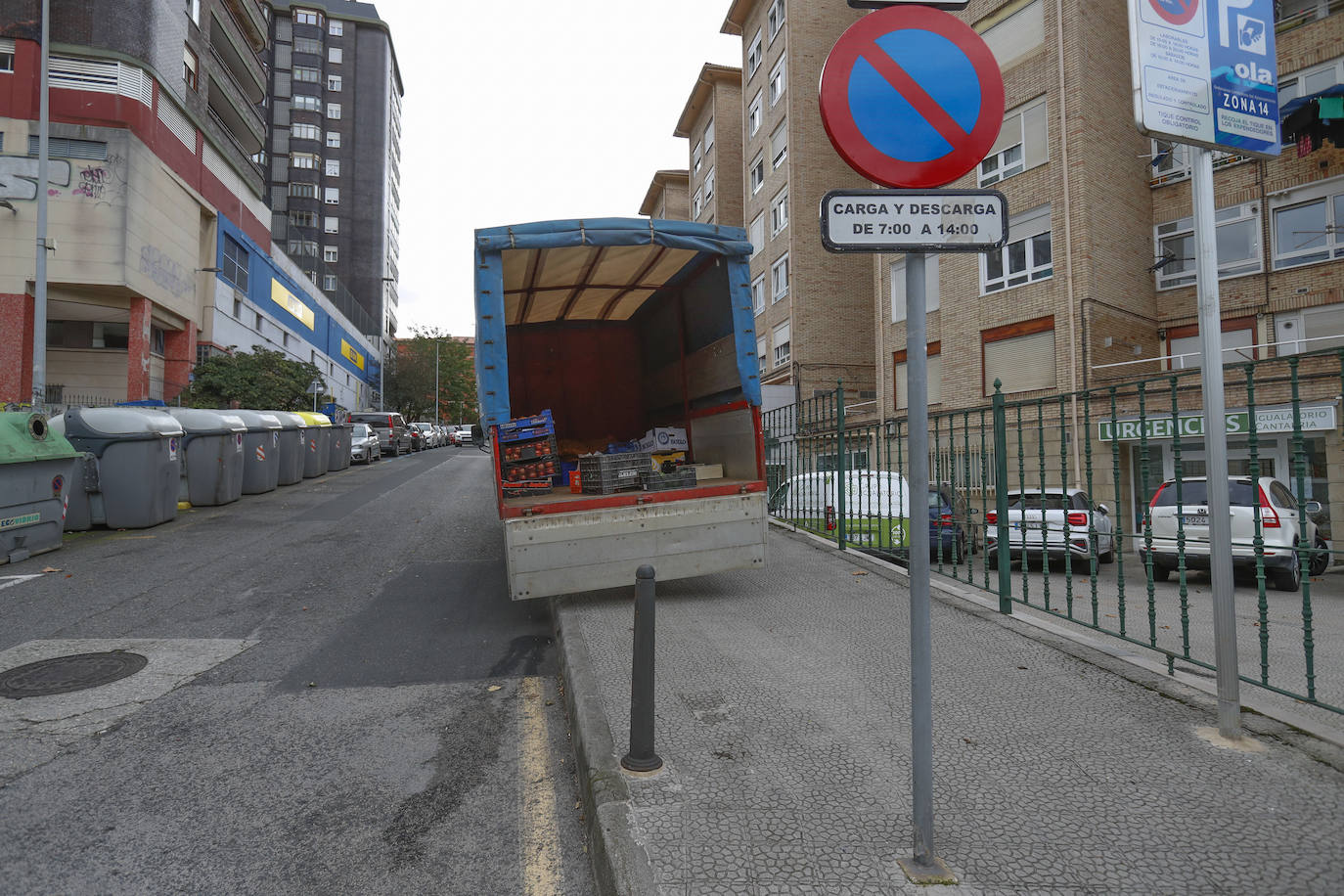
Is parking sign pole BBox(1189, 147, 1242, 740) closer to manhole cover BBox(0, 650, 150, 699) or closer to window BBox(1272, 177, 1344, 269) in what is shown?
manhole cover BBox(0, 650, 150, 699)

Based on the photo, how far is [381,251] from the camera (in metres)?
65.1

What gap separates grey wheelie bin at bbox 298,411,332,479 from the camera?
19891mm

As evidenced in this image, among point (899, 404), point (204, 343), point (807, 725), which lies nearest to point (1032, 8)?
point (899, 404)

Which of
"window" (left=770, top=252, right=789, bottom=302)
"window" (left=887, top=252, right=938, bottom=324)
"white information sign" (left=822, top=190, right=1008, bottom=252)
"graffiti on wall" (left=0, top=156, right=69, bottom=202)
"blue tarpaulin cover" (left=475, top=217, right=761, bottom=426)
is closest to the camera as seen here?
"white information sign" (left=822, top=190, right=1008, bottom=252)

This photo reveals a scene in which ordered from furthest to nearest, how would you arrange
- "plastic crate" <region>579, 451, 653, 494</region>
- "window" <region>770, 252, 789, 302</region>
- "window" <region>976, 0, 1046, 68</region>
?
"window" <region>770, 252, 789, 302</region> → "window" <region>976, 0, 1046, 68</region> → "plastic crate" <region>579, 451, 653, 494</region>

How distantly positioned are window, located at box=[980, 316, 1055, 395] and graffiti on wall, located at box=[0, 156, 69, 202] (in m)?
27.0

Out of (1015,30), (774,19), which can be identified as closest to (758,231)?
(774,19)

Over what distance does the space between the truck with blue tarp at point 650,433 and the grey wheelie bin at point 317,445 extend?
43.6 ft

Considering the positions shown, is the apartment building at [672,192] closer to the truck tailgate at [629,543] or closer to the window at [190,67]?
the window at [190,67]

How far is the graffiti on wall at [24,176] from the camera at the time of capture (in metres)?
20.5

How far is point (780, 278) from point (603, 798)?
94.9ft

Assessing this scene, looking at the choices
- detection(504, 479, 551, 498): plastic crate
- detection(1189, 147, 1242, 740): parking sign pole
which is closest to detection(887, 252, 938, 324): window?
detection(504, 479, 551, 498): plastic crate

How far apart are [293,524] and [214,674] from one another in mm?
7638

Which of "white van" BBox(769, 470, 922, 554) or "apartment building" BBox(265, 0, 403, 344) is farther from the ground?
"apartment building" BBox(265, 0, 403, 344)
